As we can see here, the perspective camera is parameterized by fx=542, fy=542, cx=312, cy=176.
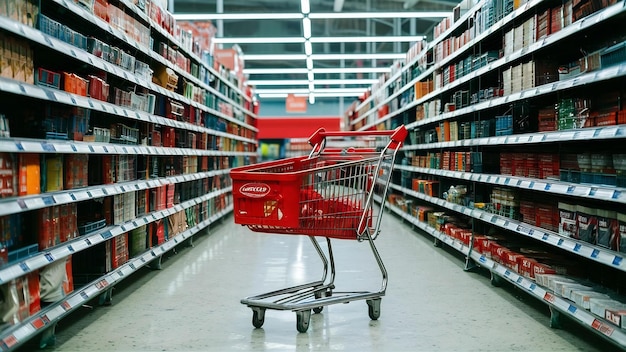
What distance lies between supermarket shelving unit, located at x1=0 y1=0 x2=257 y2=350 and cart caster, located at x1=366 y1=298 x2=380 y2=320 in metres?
1.72

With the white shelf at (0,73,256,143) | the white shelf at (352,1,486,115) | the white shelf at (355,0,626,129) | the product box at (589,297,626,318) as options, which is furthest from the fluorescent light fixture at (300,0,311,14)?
the product box at (589,297,626,318)

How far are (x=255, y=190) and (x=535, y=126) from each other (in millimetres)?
2500

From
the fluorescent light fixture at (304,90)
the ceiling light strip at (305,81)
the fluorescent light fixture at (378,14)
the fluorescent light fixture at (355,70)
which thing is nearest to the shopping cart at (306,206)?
the fluorescent light fixture at (378,14)

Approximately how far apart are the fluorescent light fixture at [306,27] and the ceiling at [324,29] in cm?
5

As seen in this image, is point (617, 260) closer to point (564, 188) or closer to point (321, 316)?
point (564, 188)

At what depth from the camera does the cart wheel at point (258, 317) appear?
10.6 feet

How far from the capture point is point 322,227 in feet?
10.6

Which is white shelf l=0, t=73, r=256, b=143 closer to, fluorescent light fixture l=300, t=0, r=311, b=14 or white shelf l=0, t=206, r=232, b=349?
white shelf l=0, t=206, r=232, b=349

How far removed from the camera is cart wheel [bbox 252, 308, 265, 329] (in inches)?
127

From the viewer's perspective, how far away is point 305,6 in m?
9.31

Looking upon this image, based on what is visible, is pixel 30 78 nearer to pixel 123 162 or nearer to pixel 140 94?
pixel 123 162

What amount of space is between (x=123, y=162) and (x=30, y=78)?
1413mm

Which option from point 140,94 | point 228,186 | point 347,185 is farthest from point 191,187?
point 347,185

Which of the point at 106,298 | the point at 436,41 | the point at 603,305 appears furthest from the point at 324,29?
the point at 603,305
